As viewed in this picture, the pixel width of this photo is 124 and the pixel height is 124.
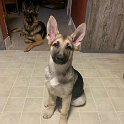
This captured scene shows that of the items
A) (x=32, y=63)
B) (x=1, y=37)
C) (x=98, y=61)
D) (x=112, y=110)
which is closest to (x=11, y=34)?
(x=1, y=37)

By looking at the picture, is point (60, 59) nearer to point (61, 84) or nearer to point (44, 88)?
point (61, 84)

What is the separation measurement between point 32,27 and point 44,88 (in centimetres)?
174

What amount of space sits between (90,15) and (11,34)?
191 cm

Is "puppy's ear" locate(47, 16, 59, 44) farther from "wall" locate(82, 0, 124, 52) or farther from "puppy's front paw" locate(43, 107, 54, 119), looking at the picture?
"wall" locate(82, 0, 124, 52)

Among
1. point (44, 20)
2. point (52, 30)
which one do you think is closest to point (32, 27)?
point (44, 20)

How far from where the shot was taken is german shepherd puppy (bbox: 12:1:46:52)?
347 cm

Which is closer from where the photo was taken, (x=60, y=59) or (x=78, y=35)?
(x=60, y=59)

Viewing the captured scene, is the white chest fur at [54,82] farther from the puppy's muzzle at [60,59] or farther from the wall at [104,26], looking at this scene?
the wall at [104,26]

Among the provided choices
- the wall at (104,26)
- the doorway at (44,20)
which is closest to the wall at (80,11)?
the wall at (104,26)

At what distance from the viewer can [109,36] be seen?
3.14 m

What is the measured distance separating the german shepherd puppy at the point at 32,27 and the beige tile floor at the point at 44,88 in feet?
1.50

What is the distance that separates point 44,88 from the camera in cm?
231

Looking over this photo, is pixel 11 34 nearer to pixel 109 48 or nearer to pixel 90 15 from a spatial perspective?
pixel 90 15

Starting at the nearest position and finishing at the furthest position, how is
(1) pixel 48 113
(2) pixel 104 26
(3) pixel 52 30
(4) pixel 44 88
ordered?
(3) pixel 52 30, (1) pixel 48 113, (4) pixel 44 88, (2) pixel 104 26
